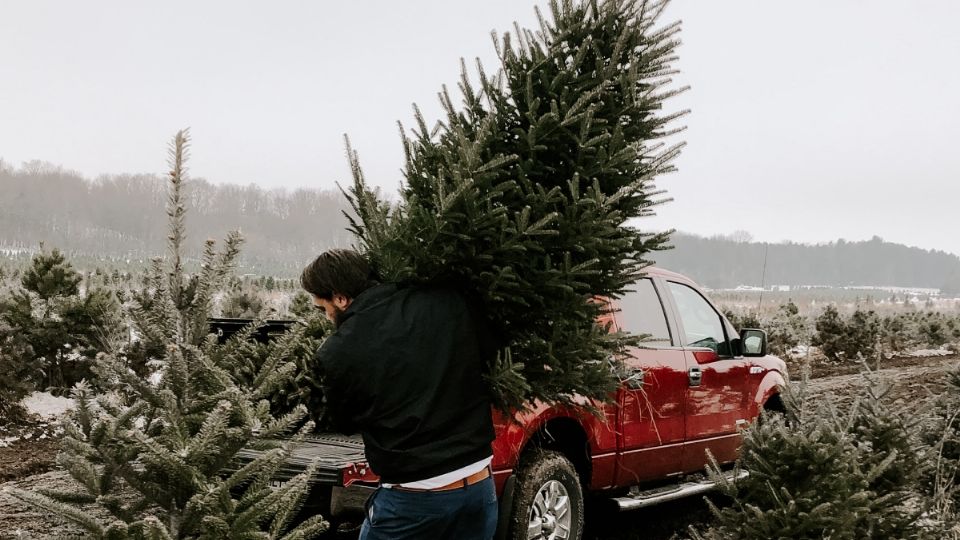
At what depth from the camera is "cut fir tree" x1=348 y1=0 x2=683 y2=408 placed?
2.91 m

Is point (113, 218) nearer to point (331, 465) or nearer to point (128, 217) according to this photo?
point (128, 217)

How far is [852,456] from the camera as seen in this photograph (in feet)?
11.4

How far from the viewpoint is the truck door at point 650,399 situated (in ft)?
17.5

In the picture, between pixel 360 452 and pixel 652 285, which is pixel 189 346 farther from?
pixel 652 285

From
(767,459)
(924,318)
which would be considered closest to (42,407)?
(767,459)

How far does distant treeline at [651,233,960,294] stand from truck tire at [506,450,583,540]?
14169 cm

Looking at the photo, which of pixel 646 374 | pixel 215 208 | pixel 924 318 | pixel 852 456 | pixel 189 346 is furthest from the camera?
pixel 215 208

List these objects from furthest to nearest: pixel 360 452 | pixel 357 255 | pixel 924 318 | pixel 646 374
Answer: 1. pixel 924 318
2. pixel 646 374
3. pixel 360 452
4. pixel 357 255

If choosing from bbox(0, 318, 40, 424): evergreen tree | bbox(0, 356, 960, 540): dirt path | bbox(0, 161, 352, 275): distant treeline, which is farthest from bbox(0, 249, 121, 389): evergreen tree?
bbox(0, 161, 352, 275): distant treeline

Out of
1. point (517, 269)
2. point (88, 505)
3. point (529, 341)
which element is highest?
point (517, 269)

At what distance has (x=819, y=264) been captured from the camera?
174500mm

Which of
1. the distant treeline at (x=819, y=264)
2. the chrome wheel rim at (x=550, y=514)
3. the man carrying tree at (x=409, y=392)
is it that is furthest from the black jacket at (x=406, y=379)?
the distant treeline at (x=819, y=264)

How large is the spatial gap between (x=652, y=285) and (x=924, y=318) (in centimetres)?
2637

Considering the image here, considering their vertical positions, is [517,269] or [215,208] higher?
[215,208]
